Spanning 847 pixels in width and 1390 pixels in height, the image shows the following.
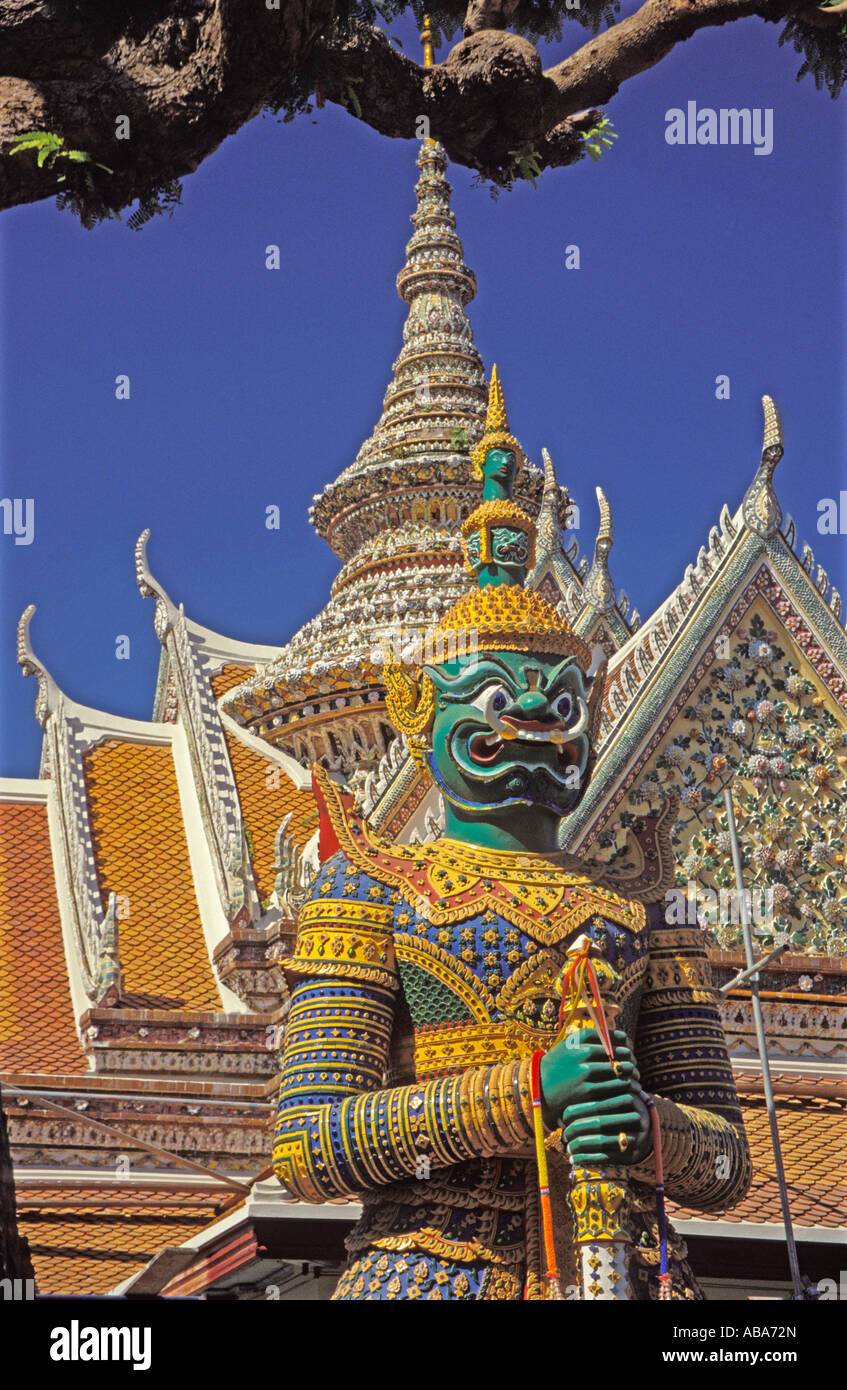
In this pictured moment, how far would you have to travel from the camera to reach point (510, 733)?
20.1 feet

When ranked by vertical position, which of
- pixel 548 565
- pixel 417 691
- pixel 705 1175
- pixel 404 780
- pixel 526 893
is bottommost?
pixel 705 1175

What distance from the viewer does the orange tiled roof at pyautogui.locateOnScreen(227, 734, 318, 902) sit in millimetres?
12500

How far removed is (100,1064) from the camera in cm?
1027

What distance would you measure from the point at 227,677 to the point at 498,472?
793cm

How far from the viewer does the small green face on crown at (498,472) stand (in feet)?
22.4

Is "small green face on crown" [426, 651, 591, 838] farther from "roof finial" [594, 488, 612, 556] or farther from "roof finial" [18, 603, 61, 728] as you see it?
"roof finial" [18, 603, 61, 728]

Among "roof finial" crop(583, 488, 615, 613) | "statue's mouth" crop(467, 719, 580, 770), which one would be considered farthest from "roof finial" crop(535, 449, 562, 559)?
"statue's mouth" crop(467, 719, 580, 770)

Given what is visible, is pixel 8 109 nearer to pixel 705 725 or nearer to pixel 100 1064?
pixel 705 725

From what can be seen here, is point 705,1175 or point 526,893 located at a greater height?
point 526,893

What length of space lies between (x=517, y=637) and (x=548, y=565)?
21.3ft

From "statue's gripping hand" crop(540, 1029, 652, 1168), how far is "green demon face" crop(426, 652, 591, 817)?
3.49 ft

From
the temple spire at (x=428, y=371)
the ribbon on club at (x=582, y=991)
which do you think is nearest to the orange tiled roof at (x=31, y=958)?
the temple spire at (x=428, y=371)
